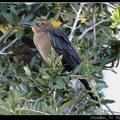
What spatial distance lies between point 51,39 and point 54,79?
1104 mm

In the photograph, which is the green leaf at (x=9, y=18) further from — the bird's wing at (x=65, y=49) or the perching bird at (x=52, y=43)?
the bird's wing at (x=65, y=49)

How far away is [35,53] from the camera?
3721 millimetres

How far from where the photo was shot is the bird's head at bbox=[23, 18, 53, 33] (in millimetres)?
3717

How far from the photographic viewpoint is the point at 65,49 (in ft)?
11.2

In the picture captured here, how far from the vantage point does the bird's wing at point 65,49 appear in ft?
10.8

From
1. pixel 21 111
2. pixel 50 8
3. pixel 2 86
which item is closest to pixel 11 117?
pixel 21 111

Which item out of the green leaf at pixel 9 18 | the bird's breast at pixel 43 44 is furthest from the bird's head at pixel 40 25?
the green leaf at pixel 9 18

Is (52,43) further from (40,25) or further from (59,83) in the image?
(59,83)

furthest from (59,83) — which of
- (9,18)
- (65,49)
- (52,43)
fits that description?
(9,18)

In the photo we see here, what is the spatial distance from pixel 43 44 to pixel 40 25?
37 cm

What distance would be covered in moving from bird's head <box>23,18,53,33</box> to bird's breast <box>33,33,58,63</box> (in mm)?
134

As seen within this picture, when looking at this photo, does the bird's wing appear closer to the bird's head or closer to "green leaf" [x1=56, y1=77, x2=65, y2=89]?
the bird's head

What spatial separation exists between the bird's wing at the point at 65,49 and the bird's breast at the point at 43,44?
→ 7 centimetres

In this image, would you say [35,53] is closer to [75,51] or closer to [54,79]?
[75,51]
